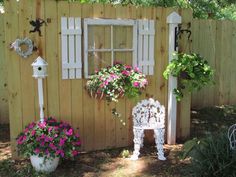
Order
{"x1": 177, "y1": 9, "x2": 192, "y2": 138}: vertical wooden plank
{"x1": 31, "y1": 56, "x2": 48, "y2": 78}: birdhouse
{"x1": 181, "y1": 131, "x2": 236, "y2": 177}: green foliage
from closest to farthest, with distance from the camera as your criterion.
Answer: {"x1": 181, "y1": 131, "x2": 236, "y2": 177}: green foliage < {"x1": 31, "y1": 56, "x2": 48, "y2": 78}: birdhouse < {"x1": 177, "y1": 9, "x2": 192, "y2": 138}: vertical wooden plank

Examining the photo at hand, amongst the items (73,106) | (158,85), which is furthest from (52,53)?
(158,85)

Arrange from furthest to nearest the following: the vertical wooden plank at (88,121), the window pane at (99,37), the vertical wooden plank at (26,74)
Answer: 1. the vertical wooden plank at (88,121)
2. the window pane at (99,37)
3. the vertical wooden plank at (26,74)

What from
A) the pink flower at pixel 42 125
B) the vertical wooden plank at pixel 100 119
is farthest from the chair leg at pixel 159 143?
the pink flower at pixel 42 125

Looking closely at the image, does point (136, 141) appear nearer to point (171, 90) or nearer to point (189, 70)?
point (171, 90)

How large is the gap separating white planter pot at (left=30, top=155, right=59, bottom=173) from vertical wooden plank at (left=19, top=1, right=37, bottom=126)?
1.76 ft

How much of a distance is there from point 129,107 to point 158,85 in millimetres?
519

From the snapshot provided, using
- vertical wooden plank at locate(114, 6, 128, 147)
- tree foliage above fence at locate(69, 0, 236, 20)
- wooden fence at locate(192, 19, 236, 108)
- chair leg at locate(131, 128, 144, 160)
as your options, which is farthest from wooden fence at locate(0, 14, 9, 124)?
wooden fence at locate(192, 19, 236, 108)

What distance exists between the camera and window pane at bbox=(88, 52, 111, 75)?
13.8ft

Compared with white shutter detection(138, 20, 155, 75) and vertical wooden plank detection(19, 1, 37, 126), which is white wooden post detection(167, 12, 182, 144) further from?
vertical wooden plank detection(19, 1, 37, 126)

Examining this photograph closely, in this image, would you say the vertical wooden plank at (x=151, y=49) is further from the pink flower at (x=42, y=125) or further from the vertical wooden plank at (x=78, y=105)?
the pink flower at (x=42, y=125)

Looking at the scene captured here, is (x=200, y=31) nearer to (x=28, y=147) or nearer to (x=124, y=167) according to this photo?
(x=124, y=167)

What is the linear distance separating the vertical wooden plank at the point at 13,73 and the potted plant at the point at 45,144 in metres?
0.24

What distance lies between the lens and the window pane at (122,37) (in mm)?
4316

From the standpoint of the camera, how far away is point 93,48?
4.19 m
